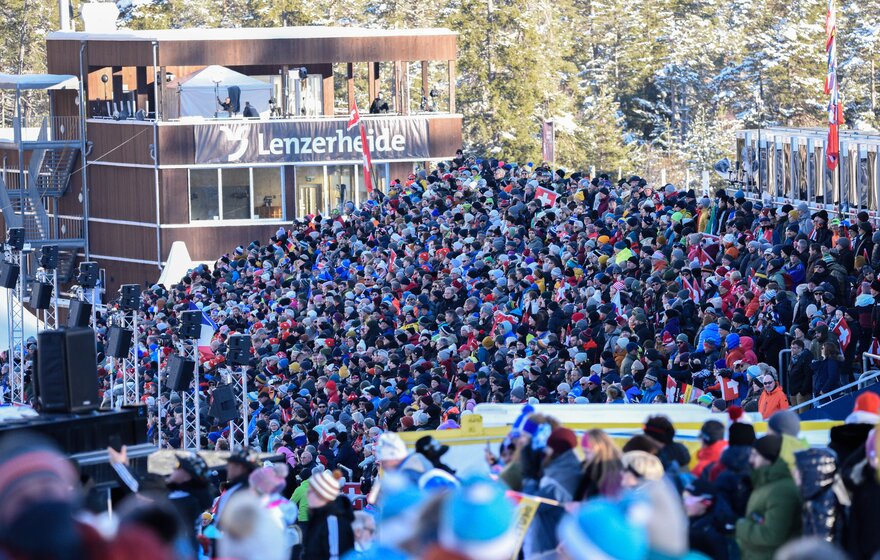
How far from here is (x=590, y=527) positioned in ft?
15.3

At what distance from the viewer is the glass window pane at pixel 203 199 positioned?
36.1 metres

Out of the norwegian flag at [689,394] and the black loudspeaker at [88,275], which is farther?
the black loudspeaker at [88,275]

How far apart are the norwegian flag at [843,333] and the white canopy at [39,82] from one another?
84.7 ft

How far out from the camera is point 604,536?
466cm

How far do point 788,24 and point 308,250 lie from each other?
128 ft

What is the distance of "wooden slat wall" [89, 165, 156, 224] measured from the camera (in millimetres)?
36250

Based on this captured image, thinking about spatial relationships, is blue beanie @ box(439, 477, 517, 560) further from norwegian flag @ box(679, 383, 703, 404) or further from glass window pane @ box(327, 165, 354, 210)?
glass window pane @ box(327, 165, 354, 210)

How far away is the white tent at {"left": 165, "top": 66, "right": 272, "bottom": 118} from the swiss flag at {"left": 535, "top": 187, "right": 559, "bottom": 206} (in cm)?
1545

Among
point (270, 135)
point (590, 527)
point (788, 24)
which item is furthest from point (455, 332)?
point (788, 24)

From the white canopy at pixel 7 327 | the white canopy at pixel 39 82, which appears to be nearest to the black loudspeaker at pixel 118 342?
the white canopy at pixel 7 327

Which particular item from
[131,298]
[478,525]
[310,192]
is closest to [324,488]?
[478,525]

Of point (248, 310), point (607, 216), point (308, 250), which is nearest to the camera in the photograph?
point (607, 216)

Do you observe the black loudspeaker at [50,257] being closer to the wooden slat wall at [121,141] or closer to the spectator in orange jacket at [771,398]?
the wooden slat wall at [121,141]

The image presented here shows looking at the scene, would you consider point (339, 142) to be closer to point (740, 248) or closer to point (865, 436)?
point (740, 248)
